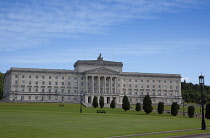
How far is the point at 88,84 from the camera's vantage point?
14238 centimetres

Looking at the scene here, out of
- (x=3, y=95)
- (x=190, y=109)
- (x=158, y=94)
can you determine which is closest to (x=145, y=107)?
(x=190, y=109)

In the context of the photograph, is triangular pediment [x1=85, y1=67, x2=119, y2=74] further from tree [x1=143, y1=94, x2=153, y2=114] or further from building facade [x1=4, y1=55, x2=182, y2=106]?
tree [x1=143, y1=94, x2=153, y2=114]

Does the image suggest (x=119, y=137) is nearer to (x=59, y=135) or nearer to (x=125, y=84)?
(x=59, y=135)

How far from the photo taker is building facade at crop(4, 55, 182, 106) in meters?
135

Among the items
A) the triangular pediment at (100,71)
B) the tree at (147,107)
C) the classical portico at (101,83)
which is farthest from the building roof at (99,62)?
the tree at (147,107)

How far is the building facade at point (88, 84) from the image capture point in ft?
443

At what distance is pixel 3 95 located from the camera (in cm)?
15425

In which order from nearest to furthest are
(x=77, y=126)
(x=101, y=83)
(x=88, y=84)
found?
(x=77, y=126) < (x=88, y=84) < (x=101, y=83)

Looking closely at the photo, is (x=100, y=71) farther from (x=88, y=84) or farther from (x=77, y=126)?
(x=77, y=126)

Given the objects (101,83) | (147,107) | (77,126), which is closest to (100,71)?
(101,83)

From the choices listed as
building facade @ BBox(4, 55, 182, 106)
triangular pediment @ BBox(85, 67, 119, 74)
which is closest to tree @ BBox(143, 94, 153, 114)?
building facade @ BBox(4, 55, 182, 106)

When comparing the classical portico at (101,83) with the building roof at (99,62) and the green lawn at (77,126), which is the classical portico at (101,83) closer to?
the building roof at (99,62)

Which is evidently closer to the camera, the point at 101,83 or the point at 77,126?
the point at 77,126

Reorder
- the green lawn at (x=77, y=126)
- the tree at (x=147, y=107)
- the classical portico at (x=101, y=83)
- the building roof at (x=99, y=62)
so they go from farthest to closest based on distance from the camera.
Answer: the building roof at (x=99, y=62) → the classical portico at (x=101, y=83) → the tree at (x=147, y=107) → the green lawn at (x=77, y=126)
